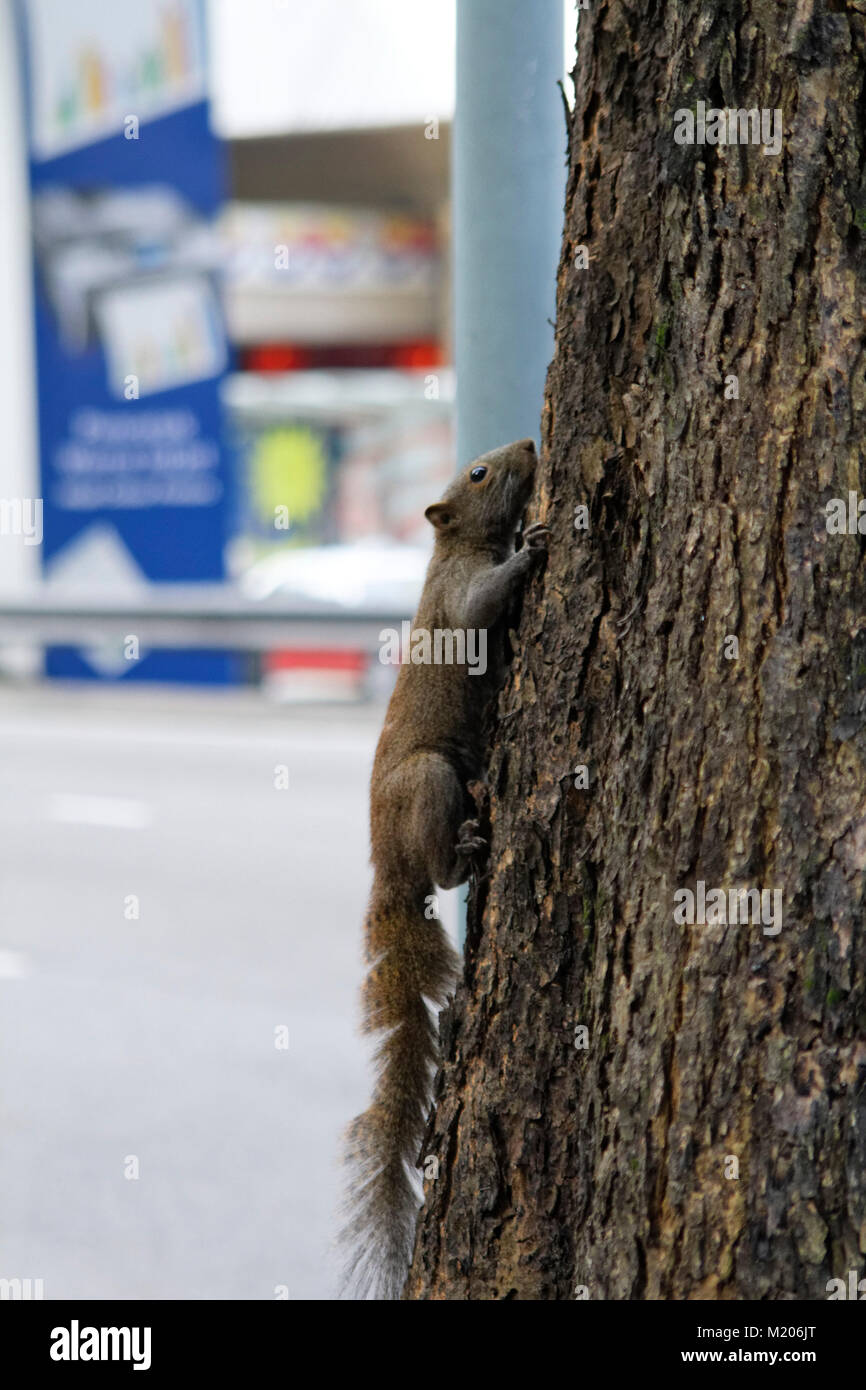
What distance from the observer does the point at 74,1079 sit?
221 inches

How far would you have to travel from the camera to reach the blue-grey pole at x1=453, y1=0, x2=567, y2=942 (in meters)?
3.29

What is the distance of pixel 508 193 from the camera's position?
336 cm

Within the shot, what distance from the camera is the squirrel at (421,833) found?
119 inches

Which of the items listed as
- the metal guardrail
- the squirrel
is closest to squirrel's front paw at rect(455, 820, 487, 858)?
the squirrel

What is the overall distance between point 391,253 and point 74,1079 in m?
14.7

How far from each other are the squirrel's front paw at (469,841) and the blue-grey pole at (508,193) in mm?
1048

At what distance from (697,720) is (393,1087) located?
1276mm

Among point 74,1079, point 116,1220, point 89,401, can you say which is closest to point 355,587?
point 89,401

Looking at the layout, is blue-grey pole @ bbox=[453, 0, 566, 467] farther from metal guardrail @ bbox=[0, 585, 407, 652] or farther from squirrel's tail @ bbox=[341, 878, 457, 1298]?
metal guardrail @ bbox=[0, 585, 407, 652]

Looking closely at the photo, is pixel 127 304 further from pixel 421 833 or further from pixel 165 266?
pixel 421 833

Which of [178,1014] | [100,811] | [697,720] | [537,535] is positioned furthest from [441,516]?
[100,811]

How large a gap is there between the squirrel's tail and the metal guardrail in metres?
8.82

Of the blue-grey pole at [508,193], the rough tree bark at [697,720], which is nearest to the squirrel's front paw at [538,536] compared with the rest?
the rough tree bark at [697,720]
